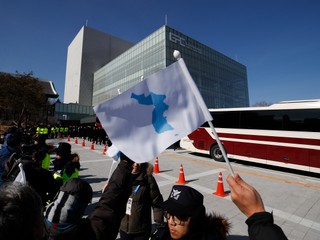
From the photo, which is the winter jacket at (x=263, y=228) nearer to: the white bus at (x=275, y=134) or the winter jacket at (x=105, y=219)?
the winter jacket at (x=105, y=219)

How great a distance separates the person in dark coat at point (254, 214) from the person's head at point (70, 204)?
3.58 feet

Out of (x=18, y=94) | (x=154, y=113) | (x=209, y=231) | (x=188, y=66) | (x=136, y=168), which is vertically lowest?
(x=209, y=231)

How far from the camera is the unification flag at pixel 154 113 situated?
221 cm

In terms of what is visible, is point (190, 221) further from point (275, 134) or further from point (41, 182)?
point (275, 134)

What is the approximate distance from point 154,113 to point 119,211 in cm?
111

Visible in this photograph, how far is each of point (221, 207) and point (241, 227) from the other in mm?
1044

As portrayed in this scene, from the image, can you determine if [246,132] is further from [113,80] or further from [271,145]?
[113,80]

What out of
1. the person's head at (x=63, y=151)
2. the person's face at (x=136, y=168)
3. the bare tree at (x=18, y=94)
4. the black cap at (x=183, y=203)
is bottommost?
the black cap at (x=183, y=203)

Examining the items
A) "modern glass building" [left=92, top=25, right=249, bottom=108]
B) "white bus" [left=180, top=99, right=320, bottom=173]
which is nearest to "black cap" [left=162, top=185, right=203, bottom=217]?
"white bus" [left=180, top=99, right=320, bottom=173]

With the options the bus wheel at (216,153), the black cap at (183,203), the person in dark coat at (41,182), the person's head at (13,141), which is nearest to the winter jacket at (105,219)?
the black cap at (183,203)

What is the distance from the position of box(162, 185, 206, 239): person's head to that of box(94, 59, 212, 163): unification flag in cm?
65

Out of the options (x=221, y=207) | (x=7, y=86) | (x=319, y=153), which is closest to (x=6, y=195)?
(x=221, y=207)

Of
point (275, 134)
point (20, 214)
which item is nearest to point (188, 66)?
point (275, 134)

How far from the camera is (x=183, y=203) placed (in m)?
1.62
